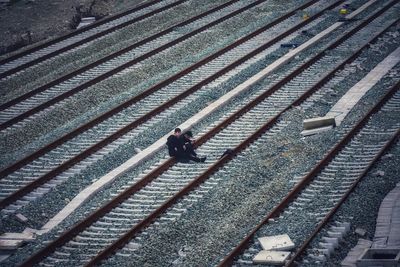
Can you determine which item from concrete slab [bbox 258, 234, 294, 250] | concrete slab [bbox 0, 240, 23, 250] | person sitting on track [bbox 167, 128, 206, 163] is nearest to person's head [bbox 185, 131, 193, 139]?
person sitting on track [bbox 167, 128, 206, 163]

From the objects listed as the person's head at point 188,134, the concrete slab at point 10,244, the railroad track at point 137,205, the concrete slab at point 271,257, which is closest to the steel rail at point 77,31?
the railroad track at point 137,205

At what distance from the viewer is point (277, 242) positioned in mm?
11461

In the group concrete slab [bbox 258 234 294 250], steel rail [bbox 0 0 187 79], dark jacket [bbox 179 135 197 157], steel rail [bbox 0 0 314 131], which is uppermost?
steel rail [bbox 0 0 187 79]

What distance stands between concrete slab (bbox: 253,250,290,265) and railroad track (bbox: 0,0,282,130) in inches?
376

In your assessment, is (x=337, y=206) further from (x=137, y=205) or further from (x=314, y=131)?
(x=314, y=131)

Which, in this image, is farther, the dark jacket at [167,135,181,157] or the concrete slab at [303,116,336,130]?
the concrete slab at [303,116,336,130]

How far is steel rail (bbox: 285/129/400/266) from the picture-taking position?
433 inches

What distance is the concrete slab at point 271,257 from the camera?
10.9m

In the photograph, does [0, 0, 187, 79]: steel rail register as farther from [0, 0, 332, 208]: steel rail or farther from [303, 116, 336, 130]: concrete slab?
[303, 116, 336, 130]: concrete slab

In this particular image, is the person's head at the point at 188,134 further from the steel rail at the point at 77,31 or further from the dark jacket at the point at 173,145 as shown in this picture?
the steel rail at the point at 77,31

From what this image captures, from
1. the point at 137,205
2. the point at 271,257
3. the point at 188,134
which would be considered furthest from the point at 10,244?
the point at 188,134

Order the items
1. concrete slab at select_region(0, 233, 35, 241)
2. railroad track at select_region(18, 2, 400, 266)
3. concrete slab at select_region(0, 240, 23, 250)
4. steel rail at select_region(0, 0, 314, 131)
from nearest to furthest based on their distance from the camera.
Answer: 1. railroad track at select_region(18, 2, 400, 266)
2. concrete slab at select_region(0, 240, 23, 250)
3. concrete slab at select_region(0, 233, 35, 241)
4. steel rail at select_region(0, 0, 314, 131)

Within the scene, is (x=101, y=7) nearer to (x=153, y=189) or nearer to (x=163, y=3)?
(x=163, y=3)

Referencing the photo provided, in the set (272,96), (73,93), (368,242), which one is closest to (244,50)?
(272,96)
